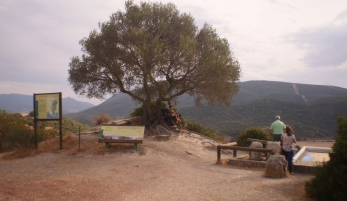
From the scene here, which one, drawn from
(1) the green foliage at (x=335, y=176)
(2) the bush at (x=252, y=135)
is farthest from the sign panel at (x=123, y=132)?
(1) the green foliage at (x=335, y=176)

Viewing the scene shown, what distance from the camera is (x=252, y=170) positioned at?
11227 millimetres

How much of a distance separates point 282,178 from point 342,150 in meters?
3.41

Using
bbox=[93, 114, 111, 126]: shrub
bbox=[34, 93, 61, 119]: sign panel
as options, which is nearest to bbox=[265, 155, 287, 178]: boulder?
bbox=[34, 93, 61, 119]: sign panel

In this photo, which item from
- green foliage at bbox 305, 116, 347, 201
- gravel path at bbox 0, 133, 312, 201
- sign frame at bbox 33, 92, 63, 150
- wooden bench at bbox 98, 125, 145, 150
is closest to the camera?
green foliage at bbox 305, 116, 347, 201

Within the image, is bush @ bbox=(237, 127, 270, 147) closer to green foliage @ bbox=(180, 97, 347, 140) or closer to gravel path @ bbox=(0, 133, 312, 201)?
gravel path @ bbox=(0, 133, 312, 201)

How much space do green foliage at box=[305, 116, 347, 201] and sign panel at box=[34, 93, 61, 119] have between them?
11.0 meters

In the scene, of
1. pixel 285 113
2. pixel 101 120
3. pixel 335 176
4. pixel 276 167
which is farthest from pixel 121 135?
pixel 285 113

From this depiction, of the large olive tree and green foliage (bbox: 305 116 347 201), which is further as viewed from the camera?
the large olive tree

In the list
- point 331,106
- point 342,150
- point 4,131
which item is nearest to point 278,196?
point 342,150

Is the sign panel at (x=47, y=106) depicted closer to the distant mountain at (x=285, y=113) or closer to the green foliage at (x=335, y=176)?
the green foliage at (x=335, y=176)

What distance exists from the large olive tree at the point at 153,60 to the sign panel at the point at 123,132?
11.5 ft

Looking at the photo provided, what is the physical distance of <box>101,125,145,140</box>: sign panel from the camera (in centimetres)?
1360

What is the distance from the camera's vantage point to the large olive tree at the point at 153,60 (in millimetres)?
16078

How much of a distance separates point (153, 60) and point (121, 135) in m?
4.34
